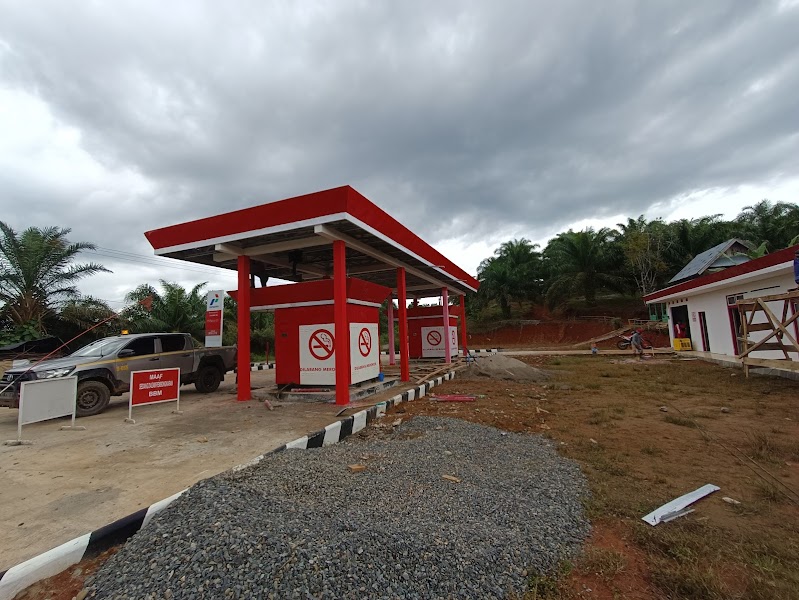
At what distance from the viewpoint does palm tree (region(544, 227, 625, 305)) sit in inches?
1332

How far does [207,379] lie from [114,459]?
6250 millimetres

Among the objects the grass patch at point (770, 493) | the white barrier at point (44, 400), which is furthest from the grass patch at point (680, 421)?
the white barrier at point (44, 400)

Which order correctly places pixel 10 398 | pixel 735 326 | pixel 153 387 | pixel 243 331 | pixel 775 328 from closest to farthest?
pixel 10 398 < pixel 153 387 < pixel 243 331 < pixel 775 328 < pixel 735 326

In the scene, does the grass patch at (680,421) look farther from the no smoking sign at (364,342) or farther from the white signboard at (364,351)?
the no smoking sign at (364,342)

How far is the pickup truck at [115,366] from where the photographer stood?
7.29 m

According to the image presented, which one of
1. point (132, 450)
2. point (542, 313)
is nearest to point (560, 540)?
point (132, 450)

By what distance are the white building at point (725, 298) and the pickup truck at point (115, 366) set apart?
16.1 m

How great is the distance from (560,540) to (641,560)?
51 cm

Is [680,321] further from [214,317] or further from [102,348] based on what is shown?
[102,348]

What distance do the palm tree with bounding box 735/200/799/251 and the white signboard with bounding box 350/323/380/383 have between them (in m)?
33.8

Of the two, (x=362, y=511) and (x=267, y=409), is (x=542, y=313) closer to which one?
(x=267, y=409)

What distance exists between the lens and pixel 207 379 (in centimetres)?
1080

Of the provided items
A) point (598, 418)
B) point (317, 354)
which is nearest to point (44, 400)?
point (317, 354)

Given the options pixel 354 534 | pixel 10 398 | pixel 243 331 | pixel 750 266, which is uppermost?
pixel 750 266
